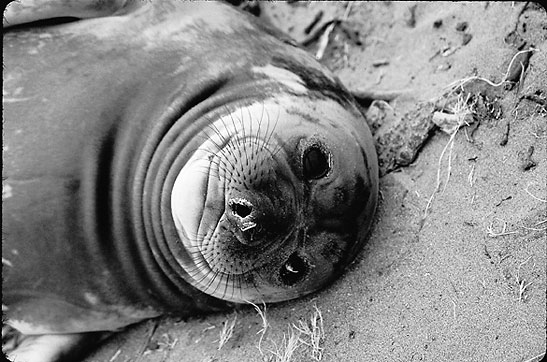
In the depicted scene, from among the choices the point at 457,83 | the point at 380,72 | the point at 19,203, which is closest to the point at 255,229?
the point at 19,203

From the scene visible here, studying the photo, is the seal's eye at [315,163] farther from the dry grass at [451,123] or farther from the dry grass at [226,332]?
the dry grass at [226,332]

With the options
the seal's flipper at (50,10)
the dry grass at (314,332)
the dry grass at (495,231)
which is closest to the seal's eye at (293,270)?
the dry grass at (314,332)

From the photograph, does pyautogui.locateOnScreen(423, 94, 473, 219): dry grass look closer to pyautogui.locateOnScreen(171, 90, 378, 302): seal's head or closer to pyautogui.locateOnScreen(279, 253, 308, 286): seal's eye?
pyautogui.locateOnScreen(171, 90, 378, 302): seal's head

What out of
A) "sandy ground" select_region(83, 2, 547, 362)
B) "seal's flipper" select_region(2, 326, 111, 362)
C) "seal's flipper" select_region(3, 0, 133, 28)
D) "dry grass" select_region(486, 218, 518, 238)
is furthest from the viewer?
"seal's flipper" select_region(2, 326, 111, 362)

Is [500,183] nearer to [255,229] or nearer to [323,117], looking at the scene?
[323,117]

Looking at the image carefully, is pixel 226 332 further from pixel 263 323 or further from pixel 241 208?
pixel 241 208

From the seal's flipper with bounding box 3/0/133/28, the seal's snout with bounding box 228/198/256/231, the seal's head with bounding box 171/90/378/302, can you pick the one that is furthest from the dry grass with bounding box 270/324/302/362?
the seal's flipper with bounding box 3/0/133/28

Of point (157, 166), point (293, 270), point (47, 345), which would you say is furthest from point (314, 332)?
point (47, 345)
